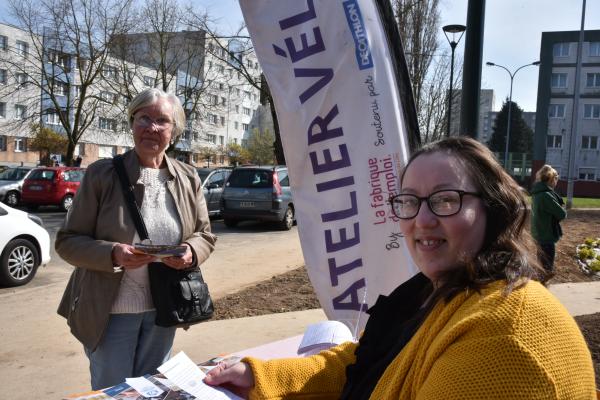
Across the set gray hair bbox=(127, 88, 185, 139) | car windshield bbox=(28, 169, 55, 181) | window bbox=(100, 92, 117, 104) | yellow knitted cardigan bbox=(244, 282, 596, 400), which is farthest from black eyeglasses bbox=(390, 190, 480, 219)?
window bbox=(100, 92, 117, 104)

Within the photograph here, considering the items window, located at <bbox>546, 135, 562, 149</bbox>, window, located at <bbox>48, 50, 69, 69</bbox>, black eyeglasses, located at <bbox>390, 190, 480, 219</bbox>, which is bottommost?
black eyeglasses, located at <bbox>390, 190, 480, 219</bbox>

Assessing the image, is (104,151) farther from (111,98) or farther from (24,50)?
(24,50)

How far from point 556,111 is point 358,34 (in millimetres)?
58870

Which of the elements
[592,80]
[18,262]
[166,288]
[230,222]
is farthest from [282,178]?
[592,80]

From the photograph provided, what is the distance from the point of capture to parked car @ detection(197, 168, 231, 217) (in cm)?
1584

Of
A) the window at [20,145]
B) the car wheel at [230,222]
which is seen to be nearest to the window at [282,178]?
the car wheel at [230,222]

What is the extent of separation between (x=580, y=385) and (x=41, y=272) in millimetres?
9036

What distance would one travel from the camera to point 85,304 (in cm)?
241

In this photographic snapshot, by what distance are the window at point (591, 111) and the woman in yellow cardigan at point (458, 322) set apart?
204 ft

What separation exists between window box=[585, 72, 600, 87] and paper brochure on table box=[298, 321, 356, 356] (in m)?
63.0

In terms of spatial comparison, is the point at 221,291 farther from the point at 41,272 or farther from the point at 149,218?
the point at 149,218

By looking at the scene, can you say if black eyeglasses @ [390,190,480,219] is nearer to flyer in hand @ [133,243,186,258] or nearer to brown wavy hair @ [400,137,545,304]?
brown wavy hair @ [400,137,545,304]

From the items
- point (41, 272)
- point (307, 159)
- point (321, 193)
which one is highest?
point (307, 159)

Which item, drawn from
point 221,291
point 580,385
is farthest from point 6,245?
point 580,385
